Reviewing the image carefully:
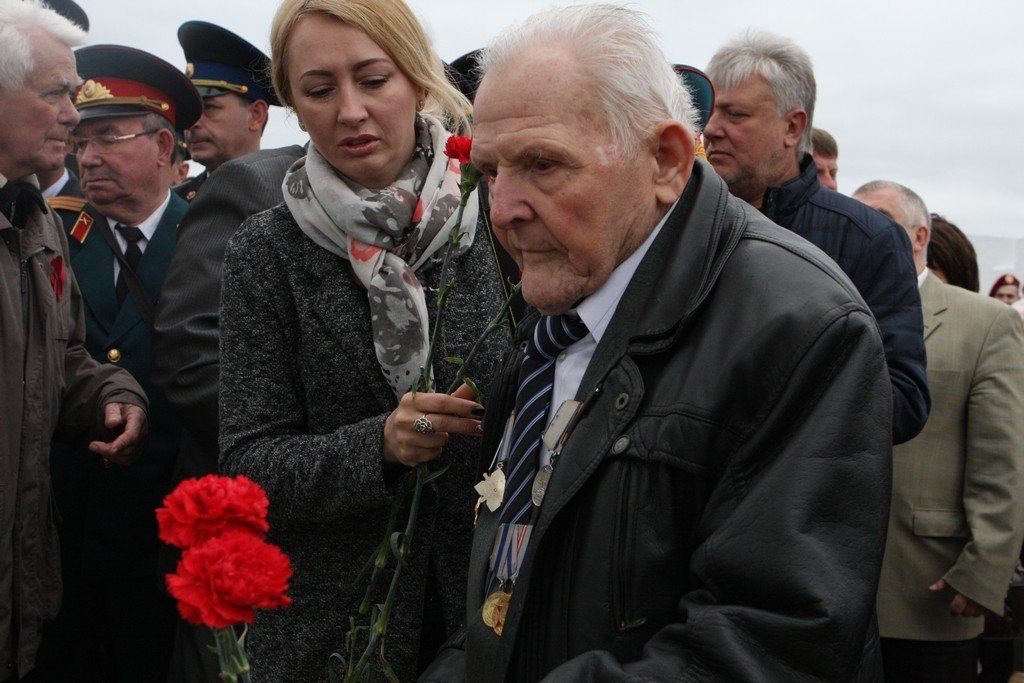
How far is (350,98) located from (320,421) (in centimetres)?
73

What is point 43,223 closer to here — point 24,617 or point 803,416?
point 24,617

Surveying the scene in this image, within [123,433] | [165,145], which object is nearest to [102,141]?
[165,145]

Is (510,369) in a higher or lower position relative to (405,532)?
higher

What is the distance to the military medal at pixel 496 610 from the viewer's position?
1.54m

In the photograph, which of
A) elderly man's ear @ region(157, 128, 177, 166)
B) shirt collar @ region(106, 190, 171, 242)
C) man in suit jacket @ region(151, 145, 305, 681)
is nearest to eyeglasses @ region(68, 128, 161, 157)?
elderly man's ear @ region(157, 128, 177, 166)

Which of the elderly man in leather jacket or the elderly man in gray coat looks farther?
the elderly man in gray coat

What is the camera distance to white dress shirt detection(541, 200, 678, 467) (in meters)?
1.57

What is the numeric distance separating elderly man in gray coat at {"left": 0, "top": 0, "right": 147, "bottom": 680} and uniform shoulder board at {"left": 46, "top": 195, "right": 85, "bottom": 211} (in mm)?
833

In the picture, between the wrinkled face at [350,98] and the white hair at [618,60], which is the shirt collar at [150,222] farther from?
the white hair at [618,60]

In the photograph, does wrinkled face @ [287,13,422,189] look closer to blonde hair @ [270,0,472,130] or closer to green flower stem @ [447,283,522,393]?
blonde hair @ [270,0,472,130]

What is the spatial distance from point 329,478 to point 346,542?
216 millimetres

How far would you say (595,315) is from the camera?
159 cm

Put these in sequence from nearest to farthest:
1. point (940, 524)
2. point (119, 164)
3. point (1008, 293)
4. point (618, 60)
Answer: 1. point (618, 60)
2. point (940, 524)
3. point (119, 164)
4. point (1008, 293)

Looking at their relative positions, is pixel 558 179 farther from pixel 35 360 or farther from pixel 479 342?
pixel 35 360
